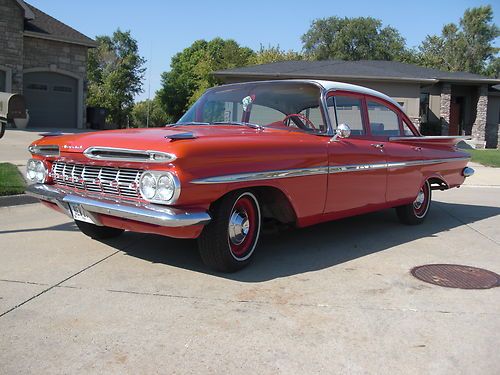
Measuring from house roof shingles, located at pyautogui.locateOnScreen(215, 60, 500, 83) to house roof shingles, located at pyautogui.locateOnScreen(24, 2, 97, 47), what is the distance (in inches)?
266

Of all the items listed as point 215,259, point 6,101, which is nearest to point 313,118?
point 215,259

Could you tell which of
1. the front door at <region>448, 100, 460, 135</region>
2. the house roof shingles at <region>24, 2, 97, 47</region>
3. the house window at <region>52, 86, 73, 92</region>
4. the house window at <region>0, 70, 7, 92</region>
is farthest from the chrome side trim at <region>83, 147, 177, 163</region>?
the front door at <region>448, 100, 460, 135</region>

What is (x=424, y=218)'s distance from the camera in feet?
23.5

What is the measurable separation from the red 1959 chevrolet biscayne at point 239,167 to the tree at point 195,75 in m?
18.2

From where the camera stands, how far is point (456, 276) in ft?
15.5

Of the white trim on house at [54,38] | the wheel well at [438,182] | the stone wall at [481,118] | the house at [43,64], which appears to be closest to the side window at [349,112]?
the wheel well at [438,182]

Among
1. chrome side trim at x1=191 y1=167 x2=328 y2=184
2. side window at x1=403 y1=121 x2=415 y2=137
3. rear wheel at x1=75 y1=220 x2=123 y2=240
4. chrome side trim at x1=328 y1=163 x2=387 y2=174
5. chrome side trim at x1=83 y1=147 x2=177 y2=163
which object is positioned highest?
side window at x1=403 y1=121 x2=415 y2=137

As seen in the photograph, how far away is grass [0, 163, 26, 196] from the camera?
768cm

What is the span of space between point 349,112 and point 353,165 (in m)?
0.71

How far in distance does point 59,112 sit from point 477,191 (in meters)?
19.7

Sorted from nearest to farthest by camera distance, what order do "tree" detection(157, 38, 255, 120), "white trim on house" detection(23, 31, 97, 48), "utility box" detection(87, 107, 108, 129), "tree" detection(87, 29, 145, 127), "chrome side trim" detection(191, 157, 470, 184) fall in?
"chrome side trim" detection(191, 157, 470, 184) → "white trim on house" detection(23, 31, 97, 48) → "utility box" detection(87, 107, 108, 129) → "tree" detection(157, 38, 255, 120) → "tree" detection(87, 29, 145, 127)

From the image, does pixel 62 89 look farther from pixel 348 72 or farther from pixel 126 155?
pixel 126 155

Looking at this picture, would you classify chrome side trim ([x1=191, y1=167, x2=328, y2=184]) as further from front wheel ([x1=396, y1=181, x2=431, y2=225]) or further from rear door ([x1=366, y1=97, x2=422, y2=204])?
front wheel ([x1=396, y1=181, x2=431, y2=225])

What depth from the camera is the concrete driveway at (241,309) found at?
3.00m
